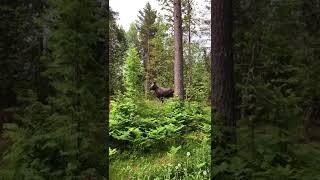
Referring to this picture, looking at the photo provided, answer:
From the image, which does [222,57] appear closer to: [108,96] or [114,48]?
[108,96]

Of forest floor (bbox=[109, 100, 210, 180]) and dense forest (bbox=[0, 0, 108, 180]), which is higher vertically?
dense forest (bbox=[0, 0, 108, 180])

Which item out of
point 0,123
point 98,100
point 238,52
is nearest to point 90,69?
point 98,100

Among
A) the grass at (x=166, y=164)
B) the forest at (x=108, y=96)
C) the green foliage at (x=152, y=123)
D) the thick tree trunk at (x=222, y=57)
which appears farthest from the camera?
the green foliage at (x=152, y=123)

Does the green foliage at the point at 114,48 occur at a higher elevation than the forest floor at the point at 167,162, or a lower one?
higher

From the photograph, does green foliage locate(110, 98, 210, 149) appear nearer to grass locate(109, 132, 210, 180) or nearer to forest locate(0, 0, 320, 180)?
grass locate(109, 132, 210, 180)

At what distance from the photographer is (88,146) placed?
6363mm

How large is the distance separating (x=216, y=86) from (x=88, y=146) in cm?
269

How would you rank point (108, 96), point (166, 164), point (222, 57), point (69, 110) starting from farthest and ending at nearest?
point (166, 164) < point (222, 57) < point (108, 96) < point (69, 110)

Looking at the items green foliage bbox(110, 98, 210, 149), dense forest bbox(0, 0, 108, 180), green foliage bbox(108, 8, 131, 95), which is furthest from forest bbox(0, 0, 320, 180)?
green foliage bbox(108, 8, 131, 95)

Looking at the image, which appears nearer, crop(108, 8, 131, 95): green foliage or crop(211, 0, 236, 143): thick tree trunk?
crop(211, 0, 236, 143): thick tree trunk

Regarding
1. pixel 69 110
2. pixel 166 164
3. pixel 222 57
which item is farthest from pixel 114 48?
pixel 69 110

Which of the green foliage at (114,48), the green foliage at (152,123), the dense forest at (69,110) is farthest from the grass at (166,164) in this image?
the green foliage at (114,48)

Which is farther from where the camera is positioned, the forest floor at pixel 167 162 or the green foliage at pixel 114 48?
the green foliage at pixel 114 48

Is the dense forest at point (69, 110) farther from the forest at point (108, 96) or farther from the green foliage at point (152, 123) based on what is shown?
the green foliage at point (152, 123)
